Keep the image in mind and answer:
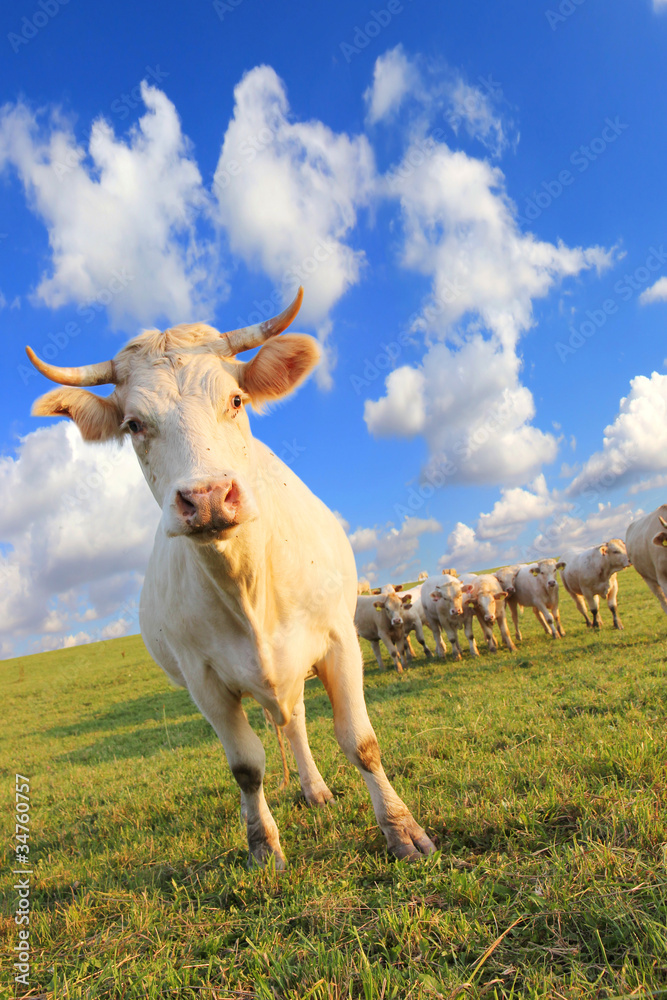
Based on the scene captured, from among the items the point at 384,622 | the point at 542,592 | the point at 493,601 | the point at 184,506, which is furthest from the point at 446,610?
the point at 184,506

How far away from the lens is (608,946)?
2.15 meters

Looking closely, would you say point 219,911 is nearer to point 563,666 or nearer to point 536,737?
point 536,737

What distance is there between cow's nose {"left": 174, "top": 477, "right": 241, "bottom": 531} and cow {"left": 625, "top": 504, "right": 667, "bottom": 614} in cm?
1001

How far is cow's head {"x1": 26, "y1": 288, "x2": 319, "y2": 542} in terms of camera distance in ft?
8.91

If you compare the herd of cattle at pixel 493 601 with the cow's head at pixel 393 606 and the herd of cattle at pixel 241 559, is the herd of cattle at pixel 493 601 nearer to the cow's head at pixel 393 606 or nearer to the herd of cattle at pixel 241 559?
the cow's head at pixel 393 606

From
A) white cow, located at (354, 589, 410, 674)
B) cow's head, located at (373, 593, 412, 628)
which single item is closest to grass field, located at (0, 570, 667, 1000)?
cow's head, located at (373, 593, 412, 628)

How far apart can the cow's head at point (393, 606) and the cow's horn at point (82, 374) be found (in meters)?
12.5

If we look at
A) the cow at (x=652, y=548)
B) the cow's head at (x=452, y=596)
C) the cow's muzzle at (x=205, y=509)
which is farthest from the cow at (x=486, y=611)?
the cow's muzzle at (x=205, y=509)

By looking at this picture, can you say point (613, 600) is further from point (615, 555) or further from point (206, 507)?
point (206, 507)

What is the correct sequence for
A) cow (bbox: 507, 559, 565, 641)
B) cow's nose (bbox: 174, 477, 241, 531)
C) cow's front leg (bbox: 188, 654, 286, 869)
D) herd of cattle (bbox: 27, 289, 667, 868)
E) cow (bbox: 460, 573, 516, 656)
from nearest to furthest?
cow's nose (bbox: 174, 477, 241, 531) → herd of cattle (bbox: 27, 289, 667, 868) → cow's front leg (bbox: 188, 654, 286, 869) → cow (bbox: 460, 573, 516, 656) → cow (bbox: 507, 559, 565, 641)

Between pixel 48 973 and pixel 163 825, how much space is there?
2.21m

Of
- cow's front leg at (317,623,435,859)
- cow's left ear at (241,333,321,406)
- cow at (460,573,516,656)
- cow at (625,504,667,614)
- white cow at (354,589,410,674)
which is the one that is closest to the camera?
cow's front leg at (317,623,435,859)

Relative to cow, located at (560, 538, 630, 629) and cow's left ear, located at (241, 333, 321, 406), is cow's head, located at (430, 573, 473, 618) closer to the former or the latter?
cow, located at (560, 538, 630, 629)

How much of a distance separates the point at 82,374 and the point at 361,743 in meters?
3.01
